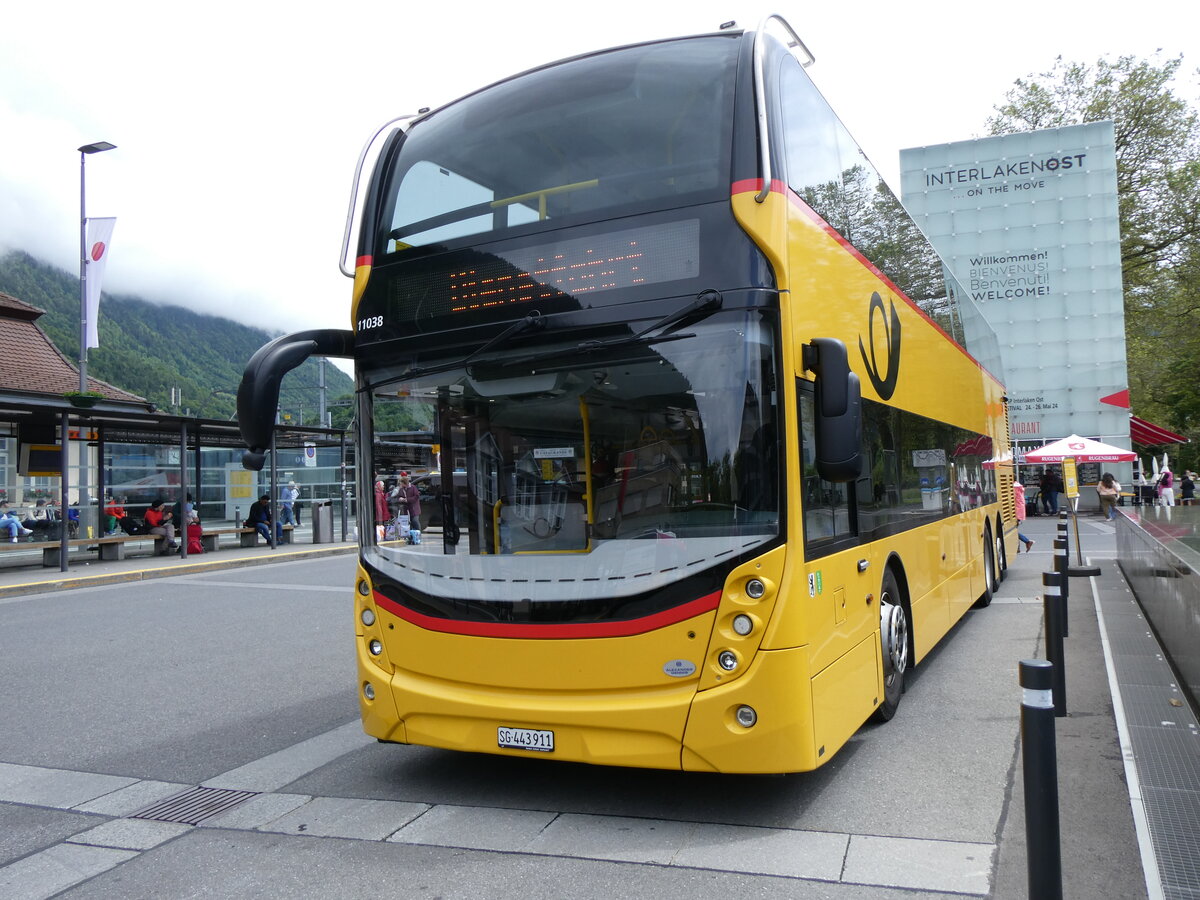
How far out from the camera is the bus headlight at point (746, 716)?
4.07 meters

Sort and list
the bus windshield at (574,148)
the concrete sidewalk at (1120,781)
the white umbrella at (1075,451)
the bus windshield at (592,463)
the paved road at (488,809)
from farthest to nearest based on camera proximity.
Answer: the white umbrella at (1075,451) < the bus windshield at (574,148) < the bus windshield at (592,463) < the paved road at (488,809) < the concrete sidewalk at (1120,781)

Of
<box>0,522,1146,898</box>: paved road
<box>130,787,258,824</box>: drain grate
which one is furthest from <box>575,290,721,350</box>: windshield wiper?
<box>130,787,258,824</box>: drain grate

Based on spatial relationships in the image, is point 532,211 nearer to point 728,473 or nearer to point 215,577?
point 728,473

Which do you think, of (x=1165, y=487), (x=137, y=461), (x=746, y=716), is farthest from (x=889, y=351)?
(x=1165, y=487)

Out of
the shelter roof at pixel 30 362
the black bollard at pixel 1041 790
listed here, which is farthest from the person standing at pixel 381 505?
the shelter roof at pixel 30 362

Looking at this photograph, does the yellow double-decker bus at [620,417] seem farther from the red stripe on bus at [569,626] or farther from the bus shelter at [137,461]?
the bus shelter at [137,461]

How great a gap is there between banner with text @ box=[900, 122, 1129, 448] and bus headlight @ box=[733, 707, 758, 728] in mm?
24231

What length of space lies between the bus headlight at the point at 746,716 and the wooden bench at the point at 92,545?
644 inches

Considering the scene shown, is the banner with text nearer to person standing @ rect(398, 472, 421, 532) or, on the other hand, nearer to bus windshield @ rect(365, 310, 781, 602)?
person standing @ rect(398, 472, 421, 532)

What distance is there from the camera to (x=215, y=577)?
55.2 ft

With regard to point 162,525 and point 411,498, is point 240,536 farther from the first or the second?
point 411,498

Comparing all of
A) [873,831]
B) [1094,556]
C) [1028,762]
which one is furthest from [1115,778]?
[1094,556]

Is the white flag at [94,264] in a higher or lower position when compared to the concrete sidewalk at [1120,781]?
higher

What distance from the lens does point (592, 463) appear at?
4.79 meters
